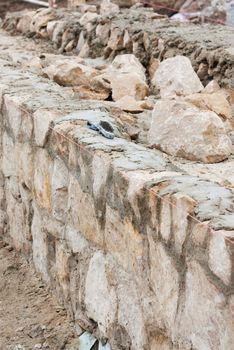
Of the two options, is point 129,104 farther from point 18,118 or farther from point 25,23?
point 25,23

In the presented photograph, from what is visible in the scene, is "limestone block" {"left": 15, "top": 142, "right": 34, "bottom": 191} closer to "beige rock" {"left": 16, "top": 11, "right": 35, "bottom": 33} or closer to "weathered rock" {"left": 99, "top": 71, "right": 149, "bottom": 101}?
"weathered rock" {"left": 99, "top": 71, "right": 149, "bottom": 101}

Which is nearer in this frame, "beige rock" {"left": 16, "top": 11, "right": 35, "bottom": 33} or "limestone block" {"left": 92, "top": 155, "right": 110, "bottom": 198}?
"limestone block" {"left": 92, "top": 155, "right": 110, "bottom": 198}

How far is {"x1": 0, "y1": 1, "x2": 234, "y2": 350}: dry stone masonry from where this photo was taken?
226cm

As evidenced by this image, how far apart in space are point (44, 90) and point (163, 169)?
173cm

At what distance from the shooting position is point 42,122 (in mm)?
3537

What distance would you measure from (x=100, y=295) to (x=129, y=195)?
59cm

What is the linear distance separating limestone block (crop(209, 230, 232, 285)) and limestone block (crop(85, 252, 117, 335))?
81 centimetres

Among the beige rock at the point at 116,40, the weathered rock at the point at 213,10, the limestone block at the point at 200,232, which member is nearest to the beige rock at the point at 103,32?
the beige rock at the point at 116,40

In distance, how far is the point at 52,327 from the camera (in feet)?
10.8

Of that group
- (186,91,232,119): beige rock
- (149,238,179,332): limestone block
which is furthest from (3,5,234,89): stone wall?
(149,238,179,332): limestone block

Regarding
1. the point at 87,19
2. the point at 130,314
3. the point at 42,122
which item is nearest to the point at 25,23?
the point at 87,19

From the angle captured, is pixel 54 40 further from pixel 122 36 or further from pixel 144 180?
pixel 144 180

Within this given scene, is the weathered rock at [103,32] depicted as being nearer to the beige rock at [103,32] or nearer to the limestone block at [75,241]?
the beige rock at [103,32]

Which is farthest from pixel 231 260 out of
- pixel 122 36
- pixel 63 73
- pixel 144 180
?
pixel 122 36
